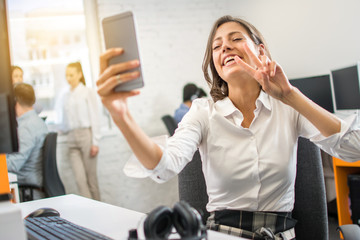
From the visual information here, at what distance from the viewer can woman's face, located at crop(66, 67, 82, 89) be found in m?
4.34

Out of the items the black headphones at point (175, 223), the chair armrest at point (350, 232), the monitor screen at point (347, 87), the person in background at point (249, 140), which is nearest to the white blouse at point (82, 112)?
the monitor screen at point (347, 87)

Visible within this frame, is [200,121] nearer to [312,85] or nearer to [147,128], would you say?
[312,85]

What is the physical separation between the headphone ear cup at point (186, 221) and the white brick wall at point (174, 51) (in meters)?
3.68

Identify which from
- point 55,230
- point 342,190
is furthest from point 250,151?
point 342,190

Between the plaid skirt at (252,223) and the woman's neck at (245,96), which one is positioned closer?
the plaid skirt at (252,223)

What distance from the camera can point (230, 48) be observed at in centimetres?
148

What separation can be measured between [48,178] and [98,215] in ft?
6.65

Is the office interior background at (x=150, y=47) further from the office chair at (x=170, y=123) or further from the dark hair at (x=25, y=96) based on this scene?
the dark hair at (x=25, y=96)

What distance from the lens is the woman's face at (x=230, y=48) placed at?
1.44 meters

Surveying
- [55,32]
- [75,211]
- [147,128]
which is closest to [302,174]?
[75,211]

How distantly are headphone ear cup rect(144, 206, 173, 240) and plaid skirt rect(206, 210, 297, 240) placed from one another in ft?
1.81

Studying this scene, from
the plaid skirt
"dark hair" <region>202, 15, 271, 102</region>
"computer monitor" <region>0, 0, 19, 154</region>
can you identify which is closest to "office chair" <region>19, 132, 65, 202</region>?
"dark hair" <region>202, 15, 271, 102</region>

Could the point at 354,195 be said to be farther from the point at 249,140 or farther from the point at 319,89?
the point at 249,140

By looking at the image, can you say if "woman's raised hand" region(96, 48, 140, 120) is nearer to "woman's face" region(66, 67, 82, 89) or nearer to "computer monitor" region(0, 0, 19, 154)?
"computer monitor" region(0, 0, 19, 154)
